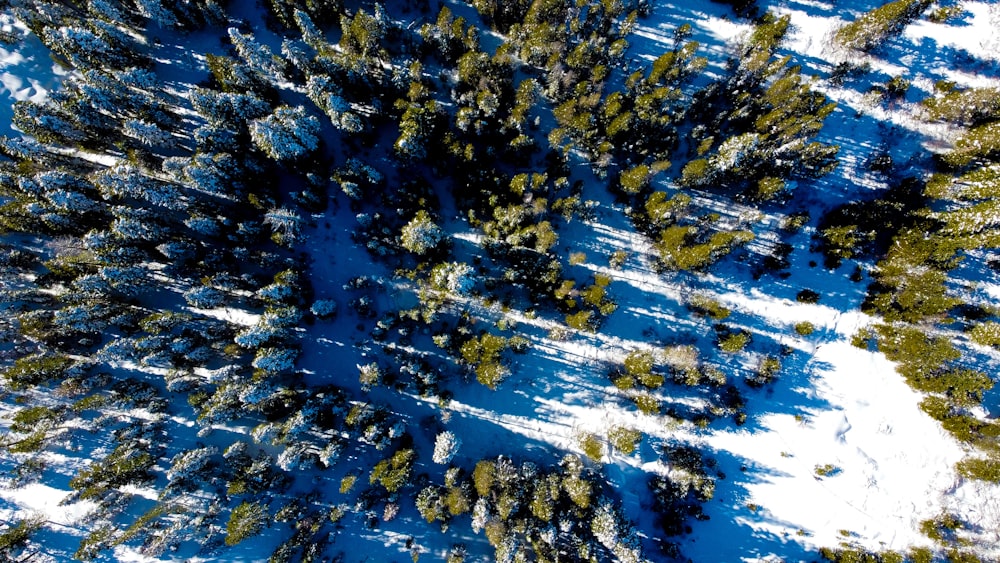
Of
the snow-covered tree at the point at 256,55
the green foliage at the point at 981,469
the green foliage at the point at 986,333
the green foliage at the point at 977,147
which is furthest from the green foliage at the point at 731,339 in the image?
the snow-covered tree at the point at 256,55

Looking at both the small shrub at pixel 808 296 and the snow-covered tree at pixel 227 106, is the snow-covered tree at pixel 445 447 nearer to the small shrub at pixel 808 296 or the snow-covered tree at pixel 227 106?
the snow-covered tree at pixel 227 106

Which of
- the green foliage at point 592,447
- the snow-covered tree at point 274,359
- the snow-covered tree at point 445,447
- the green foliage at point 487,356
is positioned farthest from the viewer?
the green foliage at point 592,447

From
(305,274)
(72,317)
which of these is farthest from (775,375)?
(72,317)

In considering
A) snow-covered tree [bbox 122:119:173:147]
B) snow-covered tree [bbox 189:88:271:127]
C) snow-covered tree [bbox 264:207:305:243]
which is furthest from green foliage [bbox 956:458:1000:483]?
snow-covered tree [bbox 122:119:173:147]

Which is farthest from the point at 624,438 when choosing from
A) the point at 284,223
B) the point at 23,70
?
the point at 23,70

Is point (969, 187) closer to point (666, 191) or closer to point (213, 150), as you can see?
point (666, 191)

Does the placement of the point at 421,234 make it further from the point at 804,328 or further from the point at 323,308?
the point at 804,328
